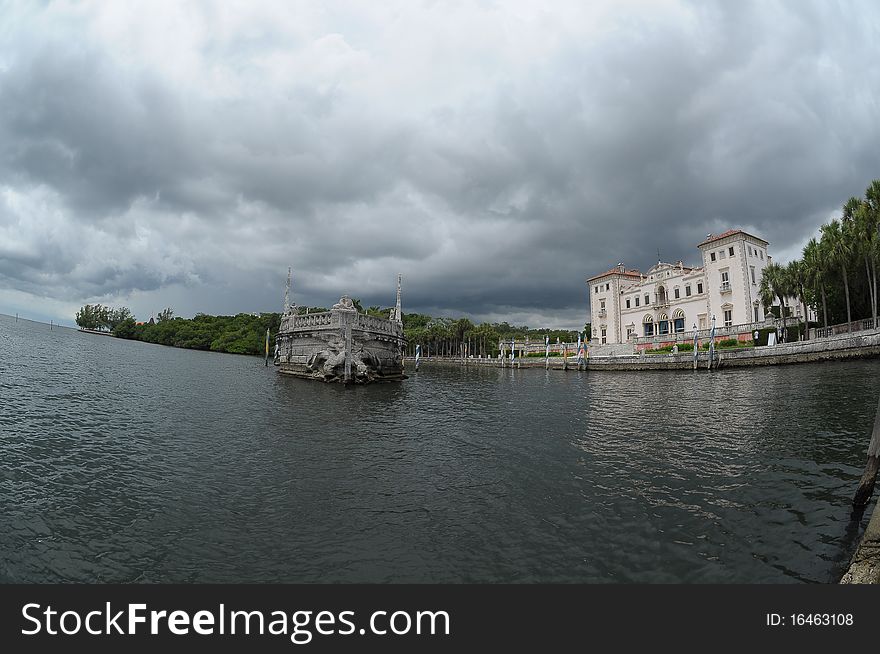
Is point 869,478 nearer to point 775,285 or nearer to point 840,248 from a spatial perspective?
point 840,248

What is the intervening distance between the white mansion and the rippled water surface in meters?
53.4

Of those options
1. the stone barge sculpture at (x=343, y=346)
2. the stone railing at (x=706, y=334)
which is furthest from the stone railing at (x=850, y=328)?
the stone barge sculpture at (x=343, y=346)

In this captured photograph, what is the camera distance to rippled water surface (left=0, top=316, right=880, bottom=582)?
6.80m

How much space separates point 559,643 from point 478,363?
319 ft

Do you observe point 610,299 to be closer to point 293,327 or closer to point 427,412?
point 293,327

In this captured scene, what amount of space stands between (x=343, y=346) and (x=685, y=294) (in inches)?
2649

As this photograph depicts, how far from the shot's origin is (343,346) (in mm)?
34375

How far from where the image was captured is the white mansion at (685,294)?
6538cm

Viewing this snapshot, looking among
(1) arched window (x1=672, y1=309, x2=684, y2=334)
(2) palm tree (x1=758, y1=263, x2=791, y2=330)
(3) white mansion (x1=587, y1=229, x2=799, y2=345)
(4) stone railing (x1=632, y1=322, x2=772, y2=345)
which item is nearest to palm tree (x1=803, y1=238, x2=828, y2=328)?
(2) palm tree (x1=758, y1=263, x2=791, y2=330)

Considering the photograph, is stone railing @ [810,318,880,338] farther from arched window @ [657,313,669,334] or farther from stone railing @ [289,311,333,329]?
stone railing @ [289,311,333,329]

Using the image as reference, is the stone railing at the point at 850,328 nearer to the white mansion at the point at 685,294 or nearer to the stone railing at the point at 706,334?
the stone railing at the point at 706,334

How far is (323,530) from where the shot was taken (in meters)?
8.16

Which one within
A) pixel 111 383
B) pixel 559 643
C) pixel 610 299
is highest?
pixel 610 299

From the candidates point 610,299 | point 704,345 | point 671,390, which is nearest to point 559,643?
point 671,390
